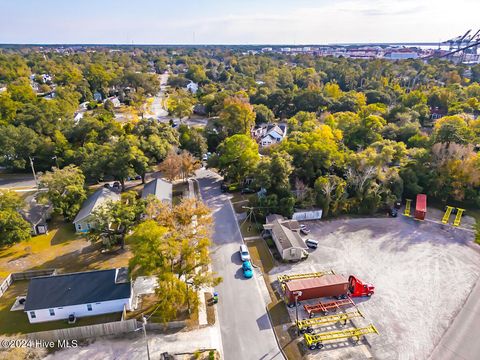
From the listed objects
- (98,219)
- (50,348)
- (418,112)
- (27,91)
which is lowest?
(50,348)

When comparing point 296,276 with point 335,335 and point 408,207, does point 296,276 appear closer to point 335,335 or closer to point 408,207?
point 335,335

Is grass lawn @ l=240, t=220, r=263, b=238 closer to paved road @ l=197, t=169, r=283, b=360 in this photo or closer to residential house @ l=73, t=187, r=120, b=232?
paved road @ l=197, t=169, r=283, b=360

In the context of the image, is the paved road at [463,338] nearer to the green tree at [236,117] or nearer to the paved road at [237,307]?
the paved road at [237,307]

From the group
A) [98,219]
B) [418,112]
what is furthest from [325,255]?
[418,112]

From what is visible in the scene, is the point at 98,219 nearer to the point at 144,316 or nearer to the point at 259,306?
the point at 144,316

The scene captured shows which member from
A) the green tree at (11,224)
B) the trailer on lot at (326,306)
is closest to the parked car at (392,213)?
the trailer on lot at (326,306)

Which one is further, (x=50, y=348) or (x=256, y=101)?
(x=256, y=101)

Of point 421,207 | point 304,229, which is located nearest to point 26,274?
point 304,229
